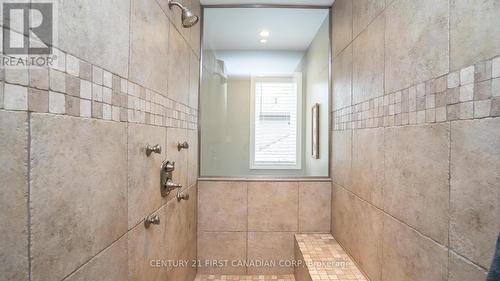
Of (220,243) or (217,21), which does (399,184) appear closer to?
(220,243)

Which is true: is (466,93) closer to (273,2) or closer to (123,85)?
(123,85)

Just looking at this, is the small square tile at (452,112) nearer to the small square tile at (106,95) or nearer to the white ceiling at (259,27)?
the small square tile at (106,95)

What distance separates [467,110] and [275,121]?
1.72m

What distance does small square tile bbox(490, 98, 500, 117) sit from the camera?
75 cm

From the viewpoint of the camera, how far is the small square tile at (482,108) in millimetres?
788

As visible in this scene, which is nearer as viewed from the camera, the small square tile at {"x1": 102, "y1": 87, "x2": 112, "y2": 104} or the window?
the small square tile at {"x1": 102, "y1": 87, "x2": 112, "y2": 104}

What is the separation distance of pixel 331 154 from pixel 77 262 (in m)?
2.03

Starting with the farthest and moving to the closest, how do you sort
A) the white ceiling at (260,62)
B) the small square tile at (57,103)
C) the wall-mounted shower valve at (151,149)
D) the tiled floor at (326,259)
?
the white ceiling at (260,62), the tiled floor at (326,259), the wall-mounted shower valve at (151,149), the small square tile at (57,103)

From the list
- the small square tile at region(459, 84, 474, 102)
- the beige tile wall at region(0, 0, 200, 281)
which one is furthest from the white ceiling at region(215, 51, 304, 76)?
the small square tile at region(459, 84, 474, 102)

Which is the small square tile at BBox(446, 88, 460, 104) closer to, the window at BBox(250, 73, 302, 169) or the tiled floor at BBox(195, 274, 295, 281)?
the window at BBox(250, 73, 302, 169)

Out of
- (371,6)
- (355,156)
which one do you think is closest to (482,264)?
(355,156)

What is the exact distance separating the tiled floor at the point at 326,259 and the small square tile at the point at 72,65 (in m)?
1.66

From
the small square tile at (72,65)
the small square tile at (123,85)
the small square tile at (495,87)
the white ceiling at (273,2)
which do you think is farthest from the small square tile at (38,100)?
the white ceiling at (273,2)

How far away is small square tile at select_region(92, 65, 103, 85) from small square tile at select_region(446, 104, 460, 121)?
3.87ft
